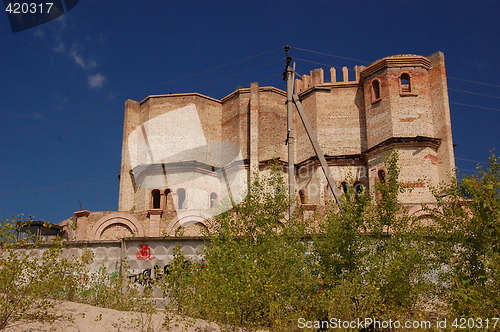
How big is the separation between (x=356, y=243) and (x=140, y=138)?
21379 millimetres

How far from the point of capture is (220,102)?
106 feet

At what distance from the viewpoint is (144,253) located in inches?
650

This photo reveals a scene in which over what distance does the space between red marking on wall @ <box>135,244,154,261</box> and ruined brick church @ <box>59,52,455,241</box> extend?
6.23 meters

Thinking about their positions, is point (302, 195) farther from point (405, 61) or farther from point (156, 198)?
point (405, 61)

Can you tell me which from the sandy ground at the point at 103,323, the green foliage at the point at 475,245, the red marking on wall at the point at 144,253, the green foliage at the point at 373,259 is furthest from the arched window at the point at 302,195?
the sandy ground at the point at 103,323

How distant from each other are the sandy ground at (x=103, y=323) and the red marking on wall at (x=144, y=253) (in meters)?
5.75

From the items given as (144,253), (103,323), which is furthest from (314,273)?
(144,253)

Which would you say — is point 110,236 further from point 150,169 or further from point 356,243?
point 356,243

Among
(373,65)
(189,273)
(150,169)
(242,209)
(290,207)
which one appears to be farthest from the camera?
(150,169)

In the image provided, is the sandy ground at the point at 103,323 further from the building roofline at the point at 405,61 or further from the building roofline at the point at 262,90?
the building roofline at the point at 262,90

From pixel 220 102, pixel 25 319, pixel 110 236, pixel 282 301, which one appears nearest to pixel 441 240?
pixel 282 301

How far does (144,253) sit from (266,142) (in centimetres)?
1439

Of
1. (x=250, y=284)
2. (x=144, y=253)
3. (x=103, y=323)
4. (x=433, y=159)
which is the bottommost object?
(x=103, y=323)

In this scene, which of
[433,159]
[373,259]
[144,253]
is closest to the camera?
[373,259]
